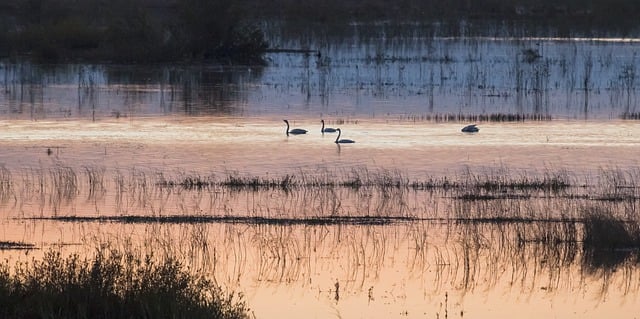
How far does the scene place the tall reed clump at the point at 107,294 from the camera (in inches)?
331

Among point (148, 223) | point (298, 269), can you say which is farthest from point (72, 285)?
point (148, 223)

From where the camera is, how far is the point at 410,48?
41281 mm

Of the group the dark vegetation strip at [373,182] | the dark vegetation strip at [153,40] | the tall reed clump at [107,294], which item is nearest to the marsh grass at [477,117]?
the dark vegetation strip at [373,182]

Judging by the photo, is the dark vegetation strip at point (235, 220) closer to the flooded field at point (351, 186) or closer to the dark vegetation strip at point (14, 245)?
the flooded field at point (351, 186)

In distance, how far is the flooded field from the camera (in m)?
11.1

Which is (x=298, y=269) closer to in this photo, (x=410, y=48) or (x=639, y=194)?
(x=639, y=194)

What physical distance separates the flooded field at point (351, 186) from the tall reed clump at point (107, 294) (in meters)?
1.25

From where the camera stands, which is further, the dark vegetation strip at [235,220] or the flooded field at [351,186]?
the dark vegetation strip at [235,220]

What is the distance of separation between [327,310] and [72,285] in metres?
2.20

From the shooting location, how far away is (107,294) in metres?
8.71

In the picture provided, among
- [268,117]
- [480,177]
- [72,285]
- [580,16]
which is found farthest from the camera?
[580,16]

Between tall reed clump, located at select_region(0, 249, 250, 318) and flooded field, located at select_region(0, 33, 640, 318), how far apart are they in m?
1.25

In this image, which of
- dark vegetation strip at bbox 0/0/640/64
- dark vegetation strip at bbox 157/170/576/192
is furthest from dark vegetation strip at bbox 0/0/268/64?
dark vegetation strip at bbox 157/170/576/192

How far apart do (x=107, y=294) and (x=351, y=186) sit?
25.1 ft
